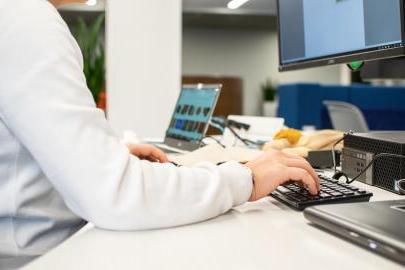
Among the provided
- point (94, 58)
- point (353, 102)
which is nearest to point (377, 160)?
point (353, 102)

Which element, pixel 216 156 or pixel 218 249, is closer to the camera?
pixel 218 249

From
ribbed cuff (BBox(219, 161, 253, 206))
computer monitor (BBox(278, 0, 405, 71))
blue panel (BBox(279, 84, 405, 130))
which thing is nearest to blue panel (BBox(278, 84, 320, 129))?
blue panel (BBox(279, 84, 405, 130))

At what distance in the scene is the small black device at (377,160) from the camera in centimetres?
84

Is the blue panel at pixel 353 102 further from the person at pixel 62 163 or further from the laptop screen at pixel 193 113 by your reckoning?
the person at pixel 62 163

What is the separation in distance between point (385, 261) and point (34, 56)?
0.48 meters

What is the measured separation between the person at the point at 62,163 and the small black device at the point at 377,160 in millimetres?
326

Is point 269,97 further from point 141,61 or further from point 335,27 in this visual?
point 335,27

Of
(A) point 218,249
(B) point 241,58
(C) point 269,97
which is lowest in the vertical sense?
(A) point 218,249

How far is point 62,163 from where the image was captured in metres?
0.58

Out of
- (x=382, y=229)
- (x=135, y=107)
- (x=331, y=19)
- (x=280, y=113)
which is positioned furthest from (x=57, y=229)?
(x=280, y=113)

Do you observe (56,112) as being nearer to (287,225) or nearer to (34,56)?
(34,56)

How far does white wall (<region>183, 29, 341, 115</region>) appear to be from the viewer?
9336 mm

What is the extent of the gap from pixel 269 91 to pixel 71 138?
8.89 meters

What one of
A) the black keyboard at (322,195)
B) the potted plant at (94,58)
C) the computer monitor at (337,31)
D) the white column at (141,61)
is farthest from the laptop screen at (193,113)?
the potted plant at (94,58)
